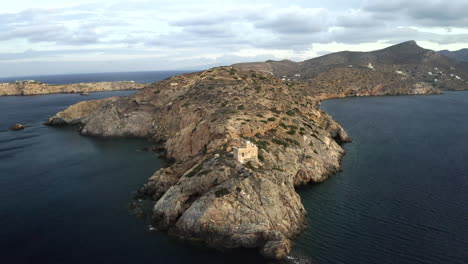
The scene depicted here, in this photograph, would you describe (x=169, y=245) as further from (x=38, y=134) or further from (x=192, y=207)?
(x=38, y=134)

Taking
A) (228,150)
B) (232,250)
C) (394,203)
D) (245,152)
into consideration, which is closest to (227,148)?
(228,150)

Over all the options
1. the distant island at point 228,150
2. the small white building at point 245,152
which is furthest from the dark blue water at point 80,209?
the small white building at point 245,152

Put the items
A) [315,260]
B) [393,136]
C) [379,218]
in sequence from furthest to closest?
[393,136]
[379,218]
[315,260]

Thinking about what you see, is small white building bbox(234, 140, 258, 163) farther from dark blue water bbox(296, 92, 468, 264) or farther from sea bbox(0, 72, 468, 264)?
sea bbox(0, 72, 468, 264)

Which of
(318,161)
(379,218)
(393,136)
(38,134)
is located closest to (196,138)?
(318,161)

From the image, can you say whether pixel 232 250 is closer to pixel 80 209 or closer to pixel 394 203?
pixel 80 209

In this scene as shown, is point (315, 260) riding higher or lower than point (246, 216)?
lower
